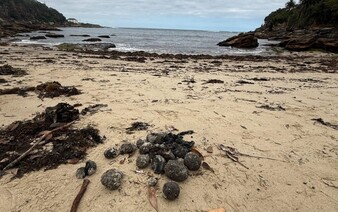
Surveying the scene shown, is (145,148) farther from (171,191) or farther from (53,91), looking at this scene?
(53,91)

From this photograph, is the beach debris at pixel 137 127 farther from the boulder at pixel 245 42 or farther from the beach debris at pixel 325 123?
the boulder at pixel 245 42

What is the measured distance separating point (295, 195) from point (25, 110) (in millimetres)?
5738

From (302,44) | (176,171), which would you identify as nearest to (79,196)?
(176,171)

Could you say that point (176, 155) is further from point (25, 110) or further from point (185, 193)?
point (25, 110)

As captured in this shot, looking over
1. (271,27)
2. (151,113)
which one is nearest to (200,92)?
(151,113)

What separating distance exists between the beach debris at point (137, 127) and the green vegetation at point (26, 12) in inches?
3785

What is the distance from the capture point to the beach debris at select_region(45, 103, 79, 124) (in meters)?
4.92

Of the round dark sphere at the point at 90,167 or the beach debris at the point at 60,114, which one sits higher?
the beach debris at the point at 60,114

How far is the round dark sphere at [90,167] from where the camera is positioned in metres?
3.40

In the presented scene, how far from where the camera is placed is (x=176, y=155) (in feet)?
12.1

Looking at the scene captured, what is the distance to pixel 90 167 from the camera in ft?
11.3

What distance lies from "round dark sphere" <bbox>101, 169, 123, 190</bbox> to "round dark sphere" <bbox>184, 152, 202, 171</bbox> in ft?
3.10

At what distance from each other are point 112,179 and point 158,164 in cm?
66

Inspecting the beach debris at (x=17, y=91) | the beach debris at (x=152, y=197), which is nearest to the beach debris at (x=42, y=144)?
the beach debris at (x=152, y=197)
